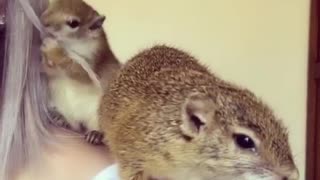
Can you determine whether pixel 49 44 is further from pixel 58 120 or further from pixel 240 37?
pixel 240 37

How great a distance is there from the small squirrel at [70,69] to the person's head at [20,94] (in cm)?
2

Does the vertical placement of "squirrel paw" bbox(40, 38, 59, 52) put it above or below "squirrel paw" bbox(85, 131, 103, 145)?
above

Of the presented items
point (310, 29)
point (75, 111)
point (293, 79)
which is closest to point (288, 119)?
point (293, 79)

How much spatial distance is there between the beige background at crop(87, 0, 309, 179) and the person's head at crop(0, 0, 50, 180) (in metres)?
0.16

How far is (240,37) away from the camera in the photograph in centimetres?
157

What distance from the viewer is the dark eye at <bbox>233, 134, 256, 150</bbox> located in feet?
4.32

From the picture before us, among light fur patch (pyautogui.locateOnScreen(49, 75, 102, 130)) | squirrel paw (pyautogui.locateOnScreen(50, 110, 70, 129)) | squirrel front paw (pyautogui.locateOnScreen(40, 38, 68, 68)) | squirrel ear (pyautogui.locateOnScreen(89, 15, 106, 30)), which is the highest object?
Answer: squirrel ear (pyautogui.locateOnScreen(89, 15, 106, 30))

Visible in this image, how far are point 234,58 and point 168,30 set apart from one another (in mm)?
164

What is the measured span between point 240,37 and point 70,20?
0.39m

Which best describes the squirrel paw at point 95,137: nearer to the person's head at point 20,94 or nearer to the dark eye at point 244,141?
the person's head at point 20,94

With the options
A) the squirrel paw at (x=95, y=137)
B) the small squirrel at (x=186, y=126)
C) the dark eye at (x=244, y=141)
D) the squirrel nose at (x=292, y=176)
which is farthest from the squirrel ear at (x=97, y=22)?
the squirrel nose at (x=292, y=176)

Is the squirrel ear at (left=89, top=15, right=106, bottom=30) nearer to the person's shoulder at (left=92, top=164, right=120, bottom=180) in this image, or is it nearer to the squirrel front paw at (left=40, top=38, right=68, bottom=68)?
the squirrel front paw at (left=40, top=38, right=68, bottom=68)

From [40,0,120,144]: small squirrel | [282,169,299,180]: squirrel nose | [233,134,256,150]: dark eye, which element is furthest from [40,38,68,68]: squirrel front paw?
[282,169,299,180]: squirrel nose

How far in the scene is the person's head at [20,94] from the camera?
1419mm
